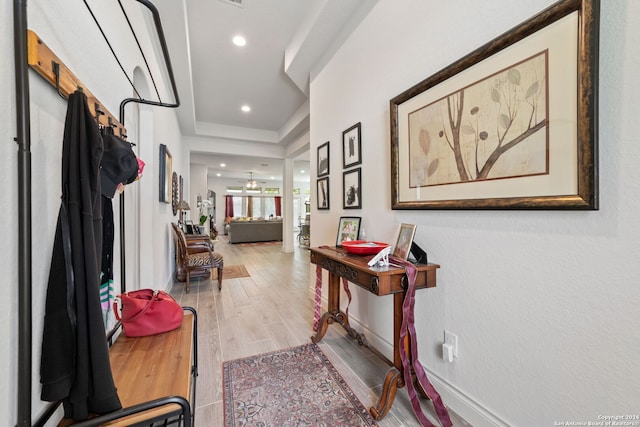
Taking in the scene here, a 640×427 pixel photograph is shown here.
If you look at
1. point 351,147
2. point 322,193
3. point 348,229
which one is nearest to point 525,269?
point 348,229

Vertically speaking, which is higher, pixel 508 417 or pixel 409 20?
pixel 409 20

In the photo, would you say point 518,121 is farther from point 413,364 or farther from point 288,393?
point 288,393

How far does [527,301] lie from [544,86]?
91 centimetres

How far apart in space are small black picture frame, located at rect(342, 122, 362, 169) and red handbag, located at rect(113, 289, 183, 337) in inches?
68.7

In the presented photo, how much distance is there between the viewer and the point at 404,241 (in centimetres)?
160

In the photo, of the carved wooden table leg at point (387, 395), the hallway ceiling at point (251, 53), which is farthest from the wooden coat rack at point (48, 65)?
the carved wooden table leg at point (387, 395)

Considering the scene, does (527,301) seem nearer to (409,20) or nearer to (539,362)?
(539,362)

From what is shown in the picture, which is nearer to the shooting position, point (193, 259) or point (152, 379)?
point (152, 379)

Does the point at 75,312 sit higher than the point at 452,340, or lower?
higher

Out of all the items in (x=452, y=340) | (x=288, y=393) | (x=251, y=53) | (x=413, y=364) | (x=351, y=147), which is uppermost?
(x=251, y=53)

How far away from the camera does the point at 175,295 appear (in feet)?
11.2

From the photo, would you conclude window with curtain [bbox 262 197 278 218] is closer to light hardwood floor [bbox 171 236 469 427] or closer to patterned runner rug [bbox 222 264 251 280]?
patterned runner rug [bbox 222 264 251 280]

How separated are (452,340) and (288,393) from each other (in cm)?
105

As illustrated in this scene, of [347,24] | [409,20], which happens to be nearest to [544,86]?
[409,20]
